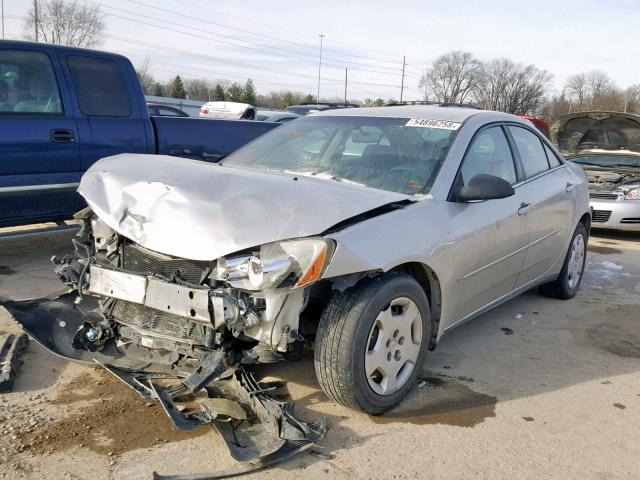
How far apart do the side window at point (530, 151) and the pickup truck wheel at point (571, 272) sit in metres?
0.87

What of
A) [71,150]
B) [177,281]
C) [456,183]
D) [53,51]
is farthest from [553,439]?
[53,51]

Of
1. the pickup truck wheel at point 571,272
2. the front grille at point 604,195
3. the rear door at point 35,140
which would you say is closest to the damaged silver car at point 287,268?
the pickup truck wheel at point 571,272

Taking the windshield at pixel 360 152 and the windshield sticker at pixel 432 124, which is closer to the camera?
the windshield at pixel 360 152

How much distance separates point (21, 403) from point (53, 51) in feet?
11.4

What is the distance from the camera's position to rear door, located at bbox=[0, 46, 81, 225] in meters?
4.99

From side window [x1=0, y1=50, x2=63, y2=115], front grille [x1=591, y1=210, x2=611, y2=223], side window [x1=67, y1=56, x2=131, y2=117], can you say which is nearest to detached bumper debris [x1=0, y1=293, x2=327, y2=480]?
side window [x1=0, y1=50, x2=63, y2=115]

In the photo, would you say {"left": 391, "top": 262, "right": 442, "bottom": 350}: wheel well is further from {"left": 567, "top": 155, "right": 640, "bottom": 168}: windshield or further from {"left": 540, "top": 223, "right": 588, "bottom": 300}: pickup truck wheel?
{"left": 567, "top": 155, "right": 640, "bottom": 168}: windshield

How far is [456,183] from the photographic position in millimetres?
3666

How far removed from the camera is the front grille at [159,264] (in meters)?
2.93

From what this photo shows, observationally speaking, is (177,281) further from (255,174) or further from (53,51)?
(53,51)

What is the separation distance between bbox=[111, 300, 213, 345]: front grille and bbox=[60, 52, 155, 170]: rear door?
2656 millimetres

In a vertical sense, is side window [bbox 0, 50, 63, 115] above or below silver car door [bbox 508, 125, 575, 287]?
above

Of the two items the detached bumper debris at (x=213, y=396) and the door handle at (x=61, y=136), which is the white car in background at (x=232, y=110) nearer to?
the door handle at (x=61, y=136)

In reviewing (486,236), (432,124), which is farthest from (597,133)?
(486,236)
